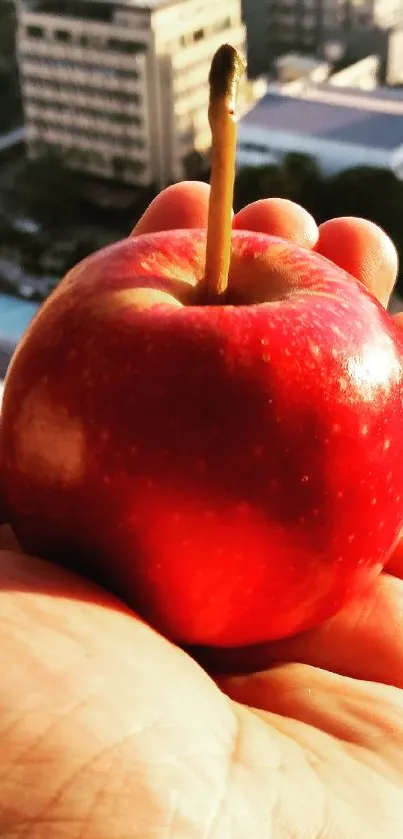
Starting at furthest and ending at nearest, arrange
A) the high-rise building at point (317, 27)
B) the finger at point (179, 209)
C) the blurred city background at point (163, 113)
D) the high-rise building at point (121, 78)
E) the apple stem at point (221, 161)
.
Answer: the high-rise building at point (317, 27) → the high-rise building at point (121, 78) → the blurred city background at point (163, 113) → the finger at point (179, 209) → the apple stem at point (221, 161)

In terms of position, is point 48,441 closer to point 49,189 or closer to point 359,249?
point 359,249

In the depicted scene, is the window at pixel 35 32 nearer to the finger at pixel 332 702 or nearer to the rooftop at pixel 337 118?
the rooftop at pixel 337 118

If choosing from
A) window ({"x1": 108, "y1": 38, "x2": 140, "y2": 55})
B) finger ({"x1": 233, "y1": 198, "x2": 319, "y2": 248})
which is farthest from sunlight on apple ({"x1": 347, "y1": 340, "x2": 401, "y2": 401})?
window ({"x1": 108, "y1": 38, "x2": 140, "y2": 55})

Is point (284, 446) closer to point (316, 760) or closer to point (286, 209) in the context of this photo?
point (316, 760)

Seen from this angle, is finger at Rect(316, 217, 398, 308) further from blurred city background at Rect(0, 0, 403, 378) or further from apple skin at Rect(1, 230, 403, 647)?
blurred city background at Rect(0, 0, 403, 378)

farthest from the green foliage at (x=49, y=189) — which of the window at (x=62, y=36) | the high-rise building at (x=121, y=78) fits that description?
the window at (x=62, y=36)

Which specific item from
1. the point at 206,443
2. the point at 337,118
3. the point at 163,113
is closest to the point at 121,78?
the point at 163,113
